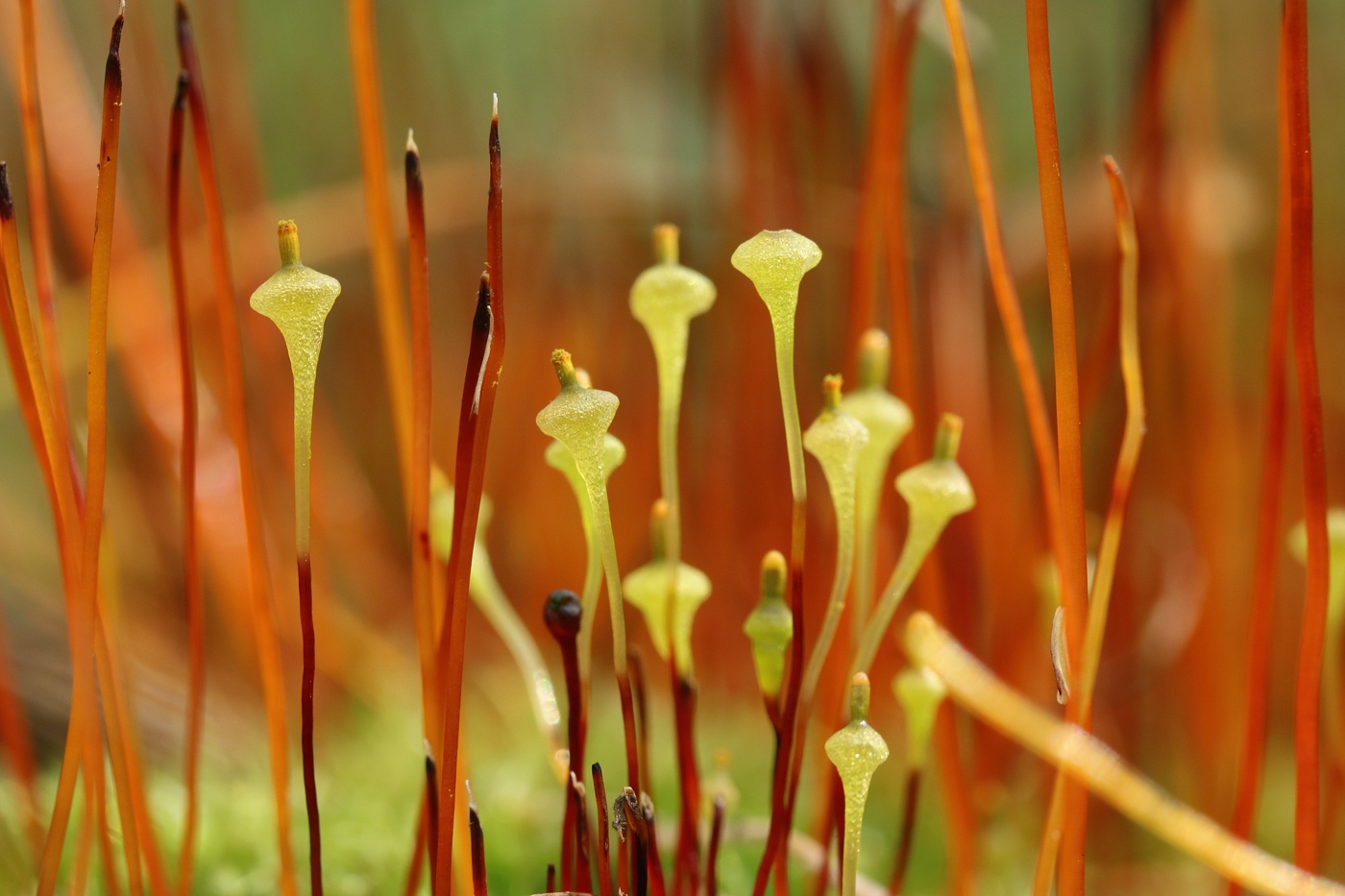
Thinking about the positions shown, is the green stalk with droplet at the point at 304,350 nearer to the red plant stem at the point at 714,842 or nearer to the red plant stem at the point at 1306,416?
the red plant stem at the point at 714,842

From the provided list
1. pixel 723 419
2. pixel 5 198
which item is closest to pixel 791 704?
pixel 5 198

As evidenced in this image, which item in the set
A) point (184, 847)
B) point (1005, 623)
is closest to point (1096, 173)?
point (1005, 623)

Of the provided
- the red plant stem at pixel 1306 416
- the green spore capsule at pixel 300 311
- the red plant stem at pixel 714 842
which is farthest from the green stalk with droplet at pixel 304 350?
the red plant stem at pixel 1306 416

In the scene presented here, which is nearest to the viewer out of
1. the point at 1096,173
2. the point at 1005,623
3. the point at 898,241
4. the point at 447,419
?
the point at 898,241

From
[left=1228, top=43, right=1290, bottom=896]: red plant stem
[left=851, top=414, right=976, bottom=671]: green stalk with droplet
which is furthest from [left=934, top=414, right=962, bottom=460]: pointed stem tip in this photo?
[left=1228, top=43, right=1290, bottom=896]: red plant stem

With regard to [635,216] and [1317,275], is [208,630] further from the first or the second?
[1317,275]

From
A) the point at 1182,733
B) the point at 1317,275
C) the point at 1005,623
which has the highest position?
the point at 1317,275

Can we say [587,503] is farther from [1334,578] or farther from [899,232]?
[1334,578]

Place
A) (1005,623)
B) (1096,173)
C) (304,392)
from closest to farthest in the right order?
1. (304,392)
2. (1005,623)
3. (1096,173)
